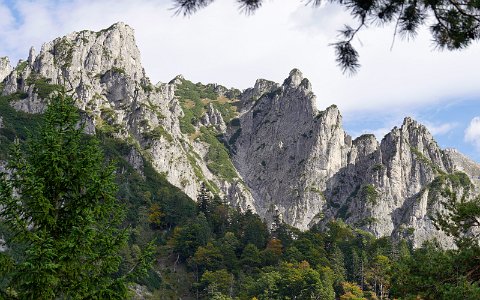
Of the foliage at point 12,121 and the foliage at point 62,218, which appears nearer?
the foliage at point 62,218

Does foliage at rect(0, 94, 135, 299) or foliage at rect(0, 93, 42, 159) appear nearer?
foliage at rect(0, 94, 135, 299)

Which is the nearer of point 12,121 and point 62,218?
point 62,218

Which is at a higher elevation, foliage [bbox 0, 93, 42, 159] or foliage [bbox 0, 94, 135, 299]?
foliage [bbox 0, 93, 42, 159]

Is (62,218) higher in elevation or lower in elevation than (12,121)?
lower

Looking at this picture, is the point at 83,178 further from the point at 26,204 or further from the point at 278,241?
the point at 278,241

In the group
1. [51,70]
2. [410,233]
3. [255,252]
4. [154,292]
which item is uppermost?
[51,70]

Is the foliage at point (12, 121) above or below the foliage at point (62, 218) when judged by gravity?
above

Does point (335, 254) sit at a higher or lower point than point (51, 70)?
lower

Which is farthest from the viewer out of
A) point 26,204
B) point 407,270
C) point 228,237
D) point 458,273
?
point 228,237

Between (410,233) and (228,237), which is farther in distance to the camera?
(410,233)

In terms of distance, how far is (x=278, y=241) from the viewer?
102 metres

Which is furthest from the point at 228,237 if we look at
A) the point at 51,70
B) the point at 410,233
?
the point at 51,70

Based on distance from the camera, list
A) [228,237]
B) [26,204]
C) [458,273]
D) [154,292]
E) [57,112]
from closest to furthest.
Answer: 1. [26,204]
2. [57,112]
3. [458,273]
4. [154,292]
5. [228,237]

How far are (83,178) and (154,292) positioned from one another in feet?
242
